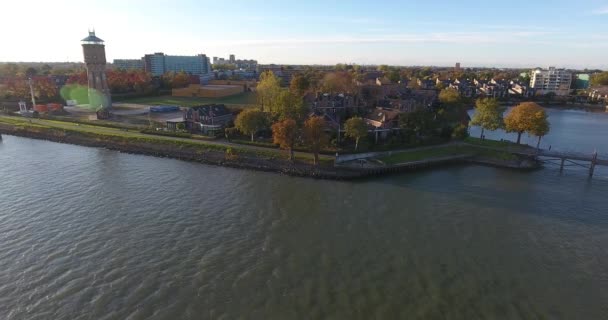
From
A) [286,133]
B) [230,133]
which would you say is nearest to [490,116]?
[286,133]

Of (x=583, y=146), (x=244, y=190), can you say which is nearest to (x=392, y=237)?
(x=244, y=190)

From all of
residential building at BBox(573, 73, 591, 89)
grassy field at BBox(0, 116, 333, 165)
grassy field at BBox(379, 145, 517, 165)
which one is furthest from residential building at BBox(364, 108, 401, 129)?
residential building at BBox(573, 73, 591, 89)

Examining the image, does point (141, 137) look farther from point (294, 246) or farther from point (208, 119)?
point (294, 246)

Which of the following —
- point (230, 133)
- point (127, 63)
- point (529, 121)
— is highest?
point (127, 63)

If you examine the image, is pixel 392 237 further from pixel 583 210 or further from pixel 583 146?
pixel 583 146

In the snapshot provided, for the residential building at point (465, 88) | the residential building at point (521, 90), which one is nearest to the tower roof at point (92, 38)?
the residential building at point (465, 88)

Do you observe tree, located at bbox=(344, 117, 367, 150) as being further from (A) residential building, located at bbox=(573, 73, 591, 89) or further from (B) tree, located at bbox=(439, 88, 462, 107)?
(A) residential building, located at bbox=(573, 73, 591, 89)
